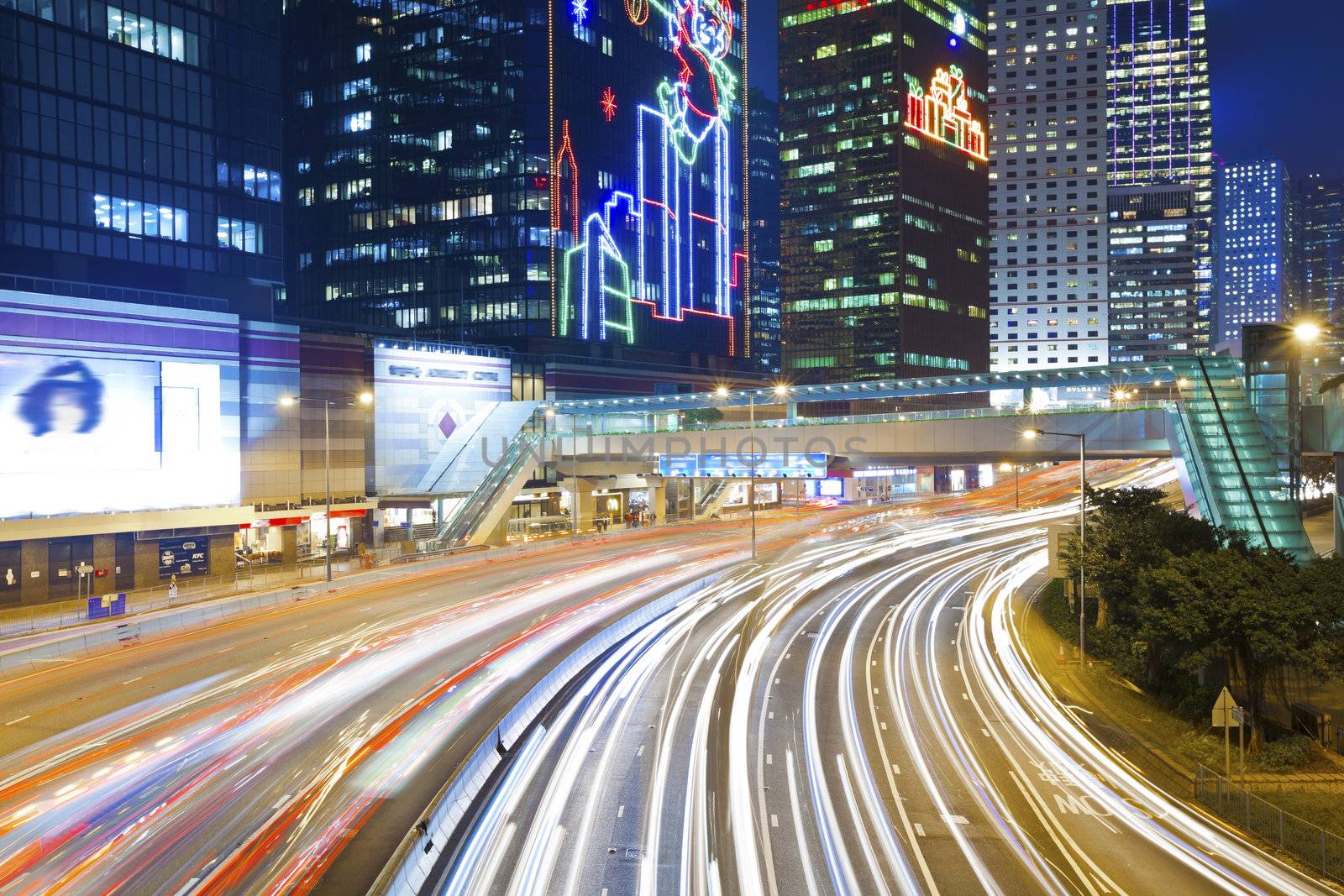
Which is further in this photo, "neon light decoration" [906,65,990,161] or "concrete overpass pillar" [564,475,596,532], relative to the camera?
"neon light decoration" [906,65,990,161]

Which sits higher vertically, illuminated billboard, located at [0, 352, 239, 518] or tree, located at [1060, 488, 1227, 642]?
illuminated billboard, located at [0, 352, 239, 518]

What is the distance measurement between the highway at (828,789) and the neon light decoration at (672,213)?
7475 centimetres

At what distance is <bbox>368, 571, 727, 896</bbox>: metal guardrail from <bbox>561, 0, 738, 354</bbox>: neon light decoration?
7587 cm

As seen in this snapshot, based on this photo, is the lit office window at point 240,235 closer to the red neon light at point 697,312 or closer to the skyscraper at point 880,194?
the red neon light at point 697,312

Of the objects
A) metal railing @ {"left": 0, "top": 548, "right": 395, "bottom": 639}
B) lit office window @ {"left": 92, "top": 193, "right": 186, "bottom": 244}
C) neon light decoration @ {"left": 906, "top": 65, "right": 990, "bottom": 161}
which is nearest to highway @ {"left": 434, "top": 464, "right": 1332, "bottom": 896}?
metal railing @ {"left": 0, "top": 548, "right": 395, "bottom": 639}

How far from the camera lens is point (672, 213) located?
119000 mm

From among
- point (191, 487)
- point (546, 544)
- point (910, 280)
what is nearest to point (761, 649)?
point (546, 544)

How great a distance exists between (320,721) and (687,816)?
440 inches

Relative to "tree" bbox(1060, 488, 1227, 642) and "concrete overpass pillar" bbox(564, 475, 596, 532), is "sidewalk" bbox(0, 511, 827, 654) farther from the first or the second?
"tree" bbox(1060, 488, 1227, 642)

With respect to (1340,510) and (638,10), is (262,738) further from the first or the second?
(638,10)

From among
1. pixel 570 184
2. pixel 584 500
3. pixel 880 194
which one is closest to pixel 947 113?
pixel 880 194

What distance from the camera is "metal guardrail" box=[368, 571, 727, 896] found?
15.8m

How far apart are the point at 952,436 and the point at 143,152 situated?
2057 inches

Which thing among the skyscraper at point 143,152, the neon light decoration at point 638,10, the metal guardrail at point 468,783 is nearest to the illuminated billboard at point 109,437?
the skyscraper at point 143,152
